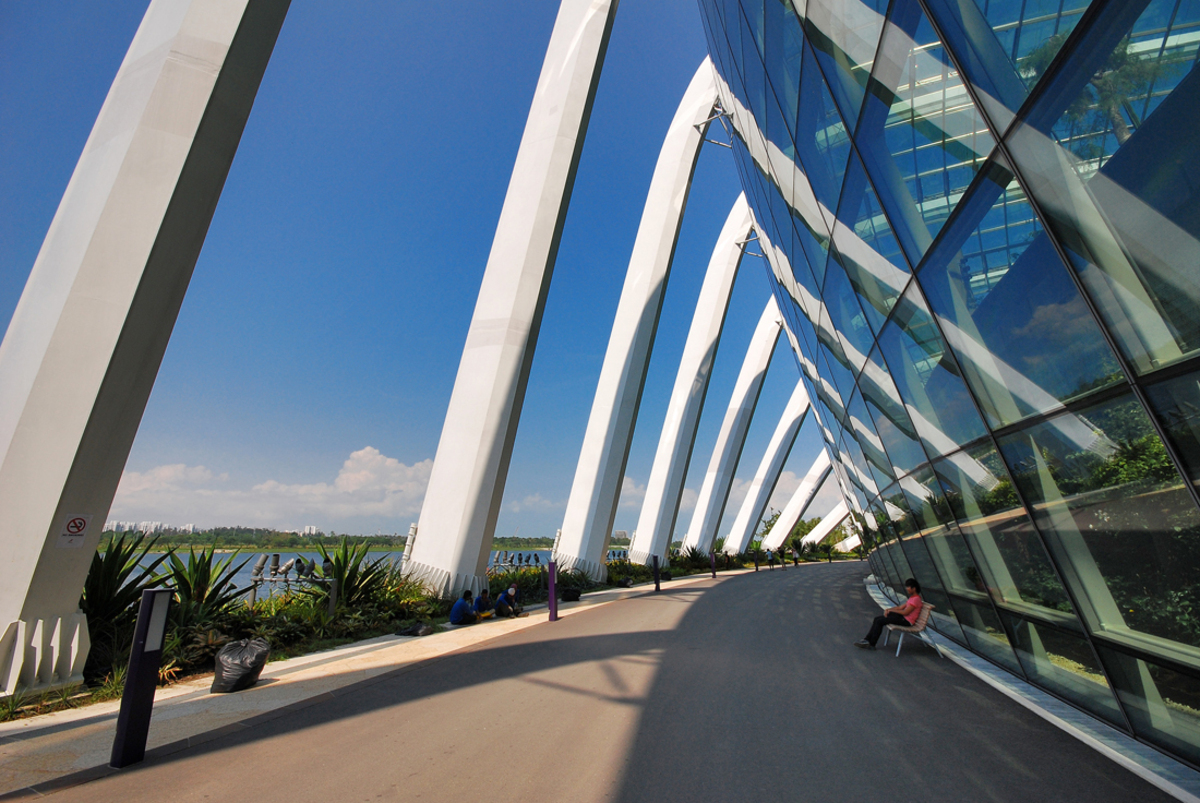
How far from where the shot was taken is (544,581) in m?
16.9

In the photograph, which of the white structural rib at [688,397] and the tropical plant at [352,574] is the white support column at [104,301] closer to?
the tropical plant at [352,574]

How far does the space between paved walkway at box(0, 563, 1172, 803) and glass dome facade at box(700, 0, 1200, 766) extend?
107 centimetres

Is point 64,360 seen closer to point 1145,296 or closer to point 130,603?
point 130,603

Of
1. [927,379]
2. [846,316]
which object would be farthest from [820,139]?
[927,379]

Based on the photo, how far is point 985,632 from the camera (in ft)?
25.2

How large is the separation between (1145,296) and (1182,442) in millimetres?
876

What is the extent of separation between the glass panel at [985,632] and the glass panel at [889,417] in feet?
7.01

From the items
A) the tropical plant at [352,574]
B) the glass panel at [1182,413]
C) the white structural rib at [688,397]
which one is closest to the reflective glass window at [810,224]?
the glass panel at [1182,413]

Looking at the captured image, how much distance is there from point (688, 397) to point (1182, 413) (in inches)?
1149

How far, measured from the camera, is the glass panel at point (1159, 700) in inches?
149

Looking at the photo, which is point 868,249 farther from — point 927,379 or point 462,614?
point 462,614

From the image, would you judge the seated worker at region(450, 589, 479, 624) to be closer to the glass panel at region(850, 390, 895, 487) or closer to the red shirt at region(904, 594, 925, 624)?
the red shirt at region(904, 594, 925, 624)

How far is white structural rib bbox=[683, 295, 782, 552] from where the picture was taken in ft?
135

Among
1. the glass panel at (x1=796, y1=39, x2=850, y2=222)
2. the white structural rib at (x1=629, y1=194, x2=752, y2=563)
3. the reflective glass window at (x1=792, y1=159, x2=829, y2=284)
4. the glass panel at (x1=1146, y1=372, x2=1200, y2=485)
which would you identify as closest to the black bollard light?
the glass panel at (x1=1146, y1=372, x2=1200, y2=485)
